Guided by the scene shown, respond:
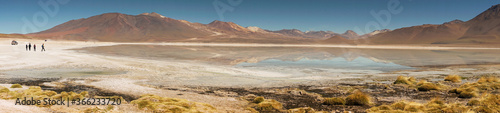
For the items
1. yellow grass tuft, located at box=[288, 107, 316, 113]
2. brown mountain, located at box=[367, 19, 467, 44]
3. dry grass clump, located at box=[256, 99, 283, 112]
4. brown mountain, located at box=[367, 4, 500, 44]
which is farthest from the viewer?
brown mountain, located at box=[367, 19, 467, 44]

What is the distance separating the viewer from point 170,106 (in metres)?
8.33

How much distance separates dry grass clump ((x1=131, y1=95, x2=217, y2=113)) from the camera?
8148 millimetres

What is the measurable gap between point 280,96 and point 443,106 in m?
4.41

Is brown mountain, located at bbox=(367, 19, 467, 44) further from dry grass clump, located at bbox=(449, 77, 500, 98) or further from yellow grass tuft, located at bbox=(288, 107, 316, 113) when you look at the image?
yellow grass tuft, located at bbox=(288, 107, 316, 113)

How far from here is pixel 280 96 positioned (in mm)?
10547

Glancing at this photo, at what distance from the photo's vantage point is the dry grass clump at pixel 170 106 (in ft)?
26.7

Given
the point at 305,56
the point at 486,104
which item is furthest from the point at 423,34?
the point at 486,104

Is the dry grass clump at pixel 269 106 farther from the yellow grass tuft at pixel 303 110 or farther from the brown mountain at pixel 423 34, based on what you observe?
the brown mountain at pixel 423 34

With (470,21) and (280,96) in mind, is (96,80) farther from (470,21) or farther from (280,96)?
(470,21)

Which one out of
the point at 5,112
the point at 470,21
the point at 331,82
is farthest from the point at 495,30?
the point at 5,112

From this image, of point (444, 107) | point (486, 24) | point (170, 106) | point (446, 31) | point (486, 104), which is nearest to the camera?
point (170, 106)

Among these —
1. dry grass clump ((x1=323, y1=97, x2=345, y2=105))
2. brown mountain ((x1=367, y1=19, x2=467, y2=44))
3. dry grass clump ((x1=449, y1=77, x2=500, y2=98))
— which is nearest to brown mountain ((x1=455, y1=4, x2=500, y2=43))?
brown mountain ((x1=367, y1=19, x2=467, y2=44))

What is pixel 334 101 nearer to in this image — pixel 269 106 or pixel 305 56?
pixel 269 106

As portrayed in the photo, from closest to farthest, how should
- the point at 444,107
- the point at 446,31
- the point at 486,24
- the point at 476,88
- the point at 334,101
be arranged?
the point at 444,107
the point at 334,101
the point at 476,88
the point at 446,31
the point at 486,24
